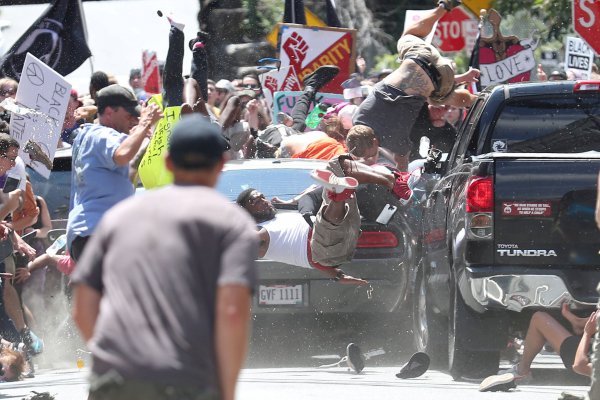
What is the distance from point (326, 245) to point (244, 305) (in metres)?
6.21

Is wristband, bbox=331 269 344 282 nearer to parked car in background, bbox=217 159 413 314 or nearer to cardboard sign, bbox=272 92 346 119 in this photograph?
parked car in background, bbox=217 159 413 314

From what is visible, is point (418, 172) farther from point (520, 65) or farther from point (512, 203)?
point (520, 65)

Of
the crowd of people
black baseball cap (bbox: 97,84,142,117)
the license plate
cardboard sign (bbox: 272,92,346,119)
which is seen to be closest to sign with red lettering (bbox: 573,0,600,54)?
the crowd of people

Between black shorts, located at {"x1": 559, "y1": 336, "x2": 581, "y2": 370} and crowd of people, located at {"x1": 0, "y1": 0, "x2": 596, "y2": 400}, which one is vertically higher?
crowd of people, located at {"x1": 0, "y1": 0, "x2": 596, "y2": 400}

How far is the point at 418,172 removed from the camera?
1311cm

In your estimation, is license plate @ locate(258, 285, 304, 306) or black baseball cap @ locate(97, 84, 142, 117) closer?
black baseball cap @ locate(97, 84, 142, 117)

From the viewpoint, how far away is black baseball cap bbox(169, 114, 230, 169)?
4957mm

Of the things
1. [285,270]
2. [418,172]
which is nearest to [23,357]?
[285,270]

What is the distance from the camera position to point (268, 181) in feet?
39.7

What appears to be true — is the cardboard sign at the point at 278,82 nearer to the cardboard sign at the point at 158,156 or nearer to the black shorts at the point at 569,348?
the cardboard sign at the point at 158,156

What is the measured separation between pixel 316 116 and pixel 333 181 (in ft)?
20.4

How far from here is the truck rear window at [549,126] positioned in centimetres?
1015

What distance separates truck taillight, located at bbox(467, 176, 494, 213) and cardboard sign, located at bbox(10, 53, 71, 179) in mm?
4263

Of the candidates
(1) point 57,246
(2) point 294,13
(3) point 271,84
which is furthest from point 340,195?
(2) point 294,13
